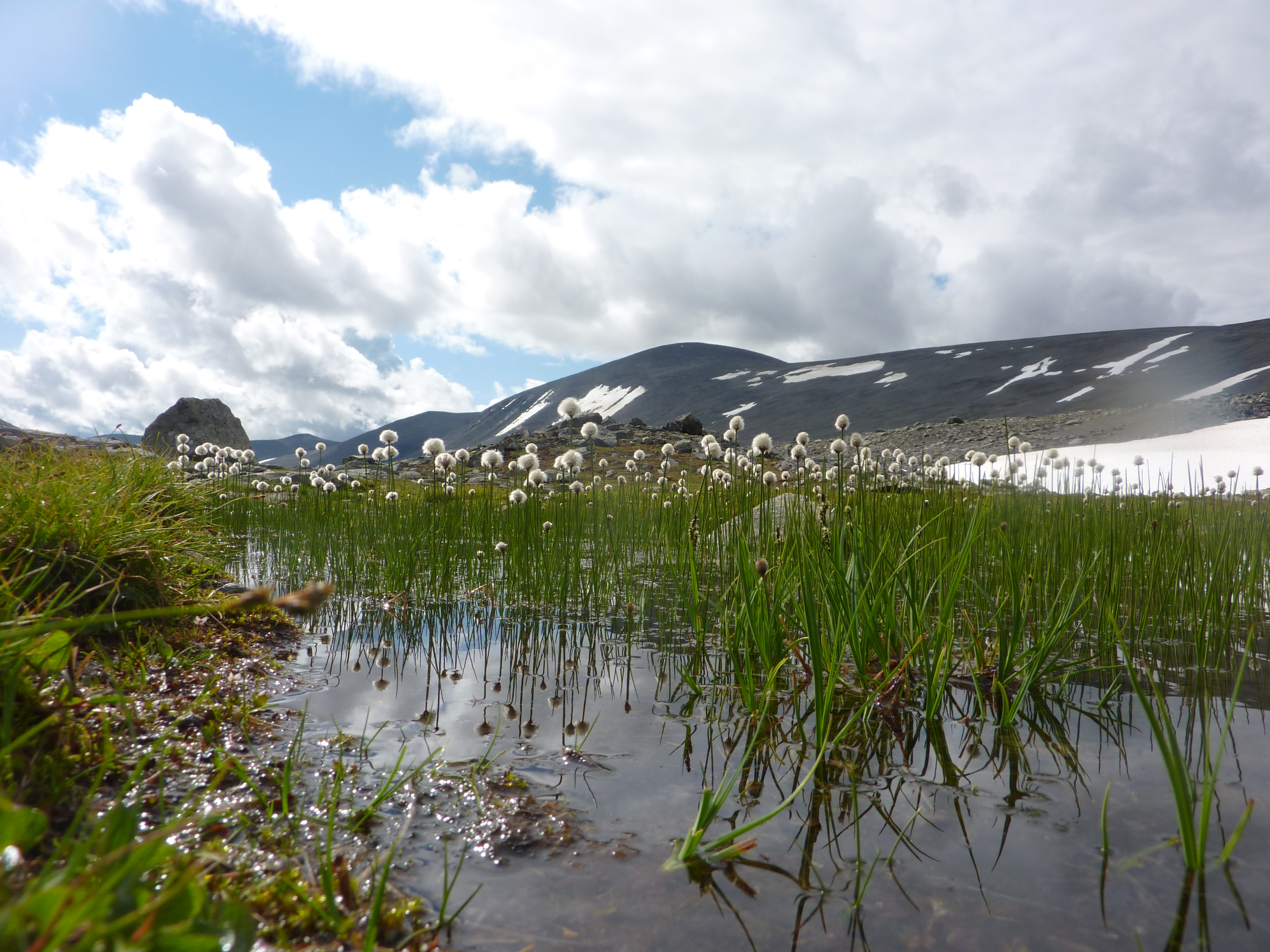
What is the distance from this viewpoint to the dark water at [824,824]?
1466 mm

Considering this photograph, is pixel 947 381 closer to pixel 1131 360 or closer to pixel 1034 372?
pixel 1034 372

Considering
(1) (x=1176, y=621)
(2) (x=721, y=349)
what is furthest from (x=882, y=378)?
(1) (x=1176, y=621)

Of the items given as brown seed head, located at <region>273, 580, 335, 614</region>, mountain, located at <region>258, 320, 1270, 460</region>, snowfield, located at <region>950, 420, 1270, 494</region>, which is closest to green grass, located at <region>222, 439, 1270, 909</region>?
brown seed head, located at <region>273, 580, 335, 614</region>

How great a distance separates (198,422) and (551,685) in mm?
23987

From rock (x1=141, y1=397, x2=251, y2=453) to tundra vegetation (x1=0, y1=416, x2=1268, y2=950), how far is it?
19.4 metres

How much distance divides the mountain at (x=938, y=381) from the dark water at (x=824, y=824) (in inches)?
1312

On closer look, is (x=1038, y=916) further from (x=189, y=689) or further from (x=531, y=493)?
(x=531, y=493)

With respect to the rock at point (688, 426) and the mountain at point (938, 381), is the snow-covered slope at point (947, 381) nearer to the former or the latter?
the mountain at point (938, 381)

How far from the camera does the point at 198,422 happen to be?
875 inches

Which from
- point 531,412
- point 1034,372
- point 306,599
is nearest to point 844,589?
point 306,599

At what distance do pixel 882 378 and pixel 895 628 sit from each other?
70.0 m

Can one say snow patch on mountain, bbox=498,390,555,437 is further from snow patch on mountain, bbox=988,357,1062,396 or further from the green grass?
the green grass

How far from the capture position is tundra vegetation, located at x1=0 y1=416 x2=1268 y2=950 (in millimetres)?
1371

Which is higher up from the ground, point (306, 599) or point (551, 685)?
point (306, 599)
